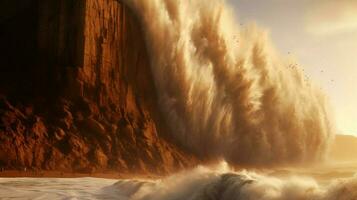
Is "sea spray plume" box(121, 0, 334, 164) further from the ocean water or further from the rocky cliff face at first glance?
the ocean water

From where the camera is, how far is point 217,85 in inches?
2308

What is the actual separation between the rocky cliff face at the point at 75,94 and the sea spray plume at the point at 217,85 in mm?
2966

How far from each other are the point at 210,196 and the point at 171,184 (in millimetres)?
3975

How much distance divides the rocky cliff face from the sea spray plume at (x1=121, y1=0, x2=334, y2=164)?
9.73 feet

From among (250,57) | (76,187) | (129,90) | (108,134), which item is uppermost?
(250,57)

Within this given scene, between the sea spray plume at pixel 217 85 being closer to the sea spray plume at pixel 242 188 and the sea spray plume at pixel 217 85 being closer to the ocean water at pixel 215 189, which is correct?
the ocean water at pixel 215 189

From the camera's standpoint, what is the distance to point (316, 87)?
70938mm

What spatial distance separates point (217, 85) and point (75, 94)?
1708 centimetres

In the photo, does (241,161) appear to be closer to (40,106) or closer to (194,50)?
(194,50)

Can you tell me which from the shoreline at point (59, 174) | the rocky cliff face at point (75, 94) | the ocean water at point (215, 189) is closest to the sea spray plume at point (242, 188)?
the ocean water at point (215, 189)

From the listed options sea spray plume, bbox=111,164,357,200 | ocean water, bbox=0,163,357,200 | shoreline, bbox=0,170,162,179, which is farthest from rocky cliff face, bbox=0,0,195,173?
sea spray plume, bbox=111,164,357,200

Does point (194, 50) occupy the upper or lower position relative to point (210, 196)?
upper

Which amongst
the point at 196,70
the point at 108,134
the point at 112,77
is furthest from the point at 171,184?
the point at 196,70

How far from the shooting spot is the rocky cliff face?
4269 cm
